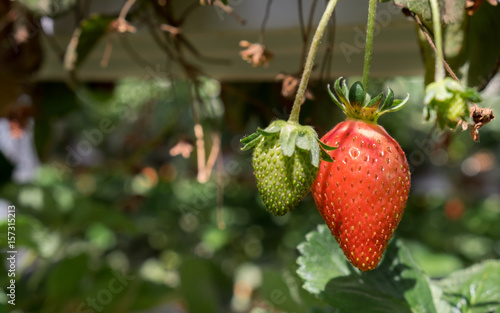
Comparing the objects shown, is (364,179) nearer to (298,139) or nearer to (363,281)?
(298,139)

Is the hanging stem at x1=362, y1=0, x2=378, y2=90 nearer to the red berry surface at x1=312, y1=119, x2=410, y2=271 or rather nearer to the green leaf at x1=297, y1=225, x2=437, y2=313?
the red berry surface at x1=312, y1=119, x2=410, y2=271

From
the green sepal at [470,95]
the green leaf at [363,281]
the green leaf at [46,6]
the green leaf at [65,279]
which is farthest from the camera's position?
the green leaf at [65,279]

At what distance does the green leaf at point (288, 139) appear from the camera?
36 centimetres

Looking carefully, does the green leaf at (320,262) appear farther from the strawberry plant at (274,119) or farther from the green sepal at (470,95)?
the green sepal at (470,95)

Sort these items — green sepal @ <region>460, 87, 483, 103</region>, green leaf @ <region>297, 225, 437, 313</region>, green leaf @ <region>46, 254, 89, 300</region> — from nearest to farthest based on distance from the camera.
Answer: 1. green sepal @ <region>460, 87, 483, 103</region>
2. green leaf @ <region>297, 225, 437, 313</region>
3. green leaf @ <region>46, 254, 89, 300</region>

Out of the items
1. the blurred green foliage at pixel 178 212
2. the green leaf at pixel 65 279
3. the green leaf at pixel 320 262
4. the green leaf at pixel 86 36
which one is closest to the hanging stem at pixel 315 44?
the green leaf at pixel 320 262

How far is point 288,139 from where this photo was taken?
Result: 36cm

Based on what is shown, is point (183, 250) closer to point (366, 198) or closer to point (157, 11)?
point (157, 11)

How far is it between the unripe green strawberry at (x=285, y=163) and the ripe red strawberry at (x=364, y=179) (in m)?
0.03

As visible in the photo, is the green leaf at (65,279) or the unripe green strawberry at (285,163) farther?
the green leaf at (65,279)

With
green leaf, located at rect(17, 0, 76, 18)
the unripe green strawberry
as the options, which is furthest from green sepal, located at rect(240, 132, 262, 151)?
green leaf, located at rect(17, 0, 76, 18)

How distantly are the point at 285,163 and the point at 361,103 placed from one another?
0.07 meters

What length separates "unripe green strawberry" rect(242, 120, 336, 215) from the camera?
359 mm

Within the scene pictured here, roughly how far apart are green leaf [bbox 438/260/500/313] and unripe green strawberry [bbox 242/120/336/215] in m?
0.25
